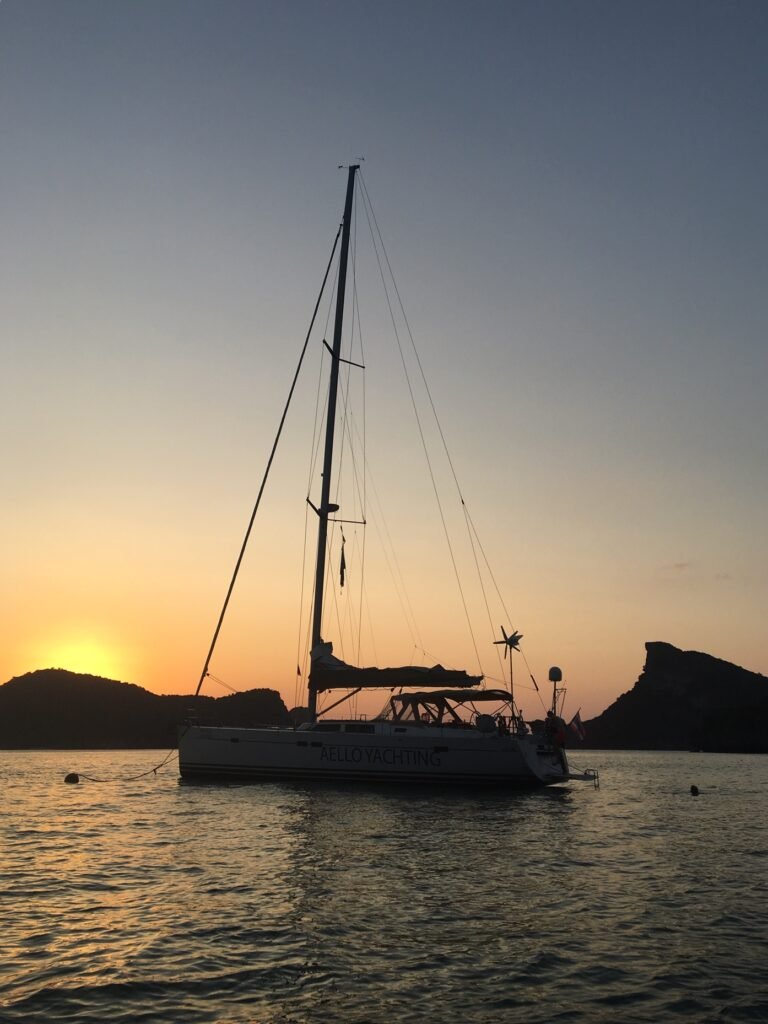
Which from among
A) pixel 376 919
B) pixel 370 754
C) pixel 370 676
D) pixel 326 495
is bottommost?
pixel 376 919

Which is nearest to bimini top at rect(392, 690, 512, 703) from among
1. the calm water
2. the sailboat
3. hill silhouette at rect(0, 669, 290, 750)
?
the sailboat

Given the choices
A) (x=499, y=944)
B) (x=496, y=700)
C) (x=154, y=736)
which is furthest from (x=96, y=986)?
(x=154, y=736)

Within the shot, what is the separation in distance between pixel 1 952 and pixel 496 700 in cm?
2998

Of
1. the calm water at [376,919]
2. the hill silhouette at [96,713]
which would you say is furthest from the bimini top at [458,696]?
the hill silhouette at [96,713]

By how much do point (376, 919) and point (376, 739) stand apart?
22.3m

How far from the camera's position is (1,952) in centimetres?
1193

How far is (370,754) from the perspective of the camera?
118ft

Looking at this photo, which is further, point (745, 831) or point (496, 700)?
point (496, 700)

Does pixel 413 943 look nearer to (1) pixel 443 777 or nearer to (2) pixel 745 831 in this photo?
(2) pixel 745 831

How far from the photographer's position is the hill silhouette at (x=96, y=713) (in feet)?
549

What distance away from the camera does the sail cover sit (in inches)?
1484

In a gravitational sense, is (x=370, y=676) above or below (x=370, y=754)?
above

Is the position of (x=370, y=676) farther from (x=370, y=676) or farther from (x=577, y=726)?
(x=577, y=726)

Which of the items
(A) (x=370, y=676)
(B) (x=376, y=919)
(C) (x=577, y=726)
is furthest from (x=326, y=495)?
(B) (x=376, y=919)
